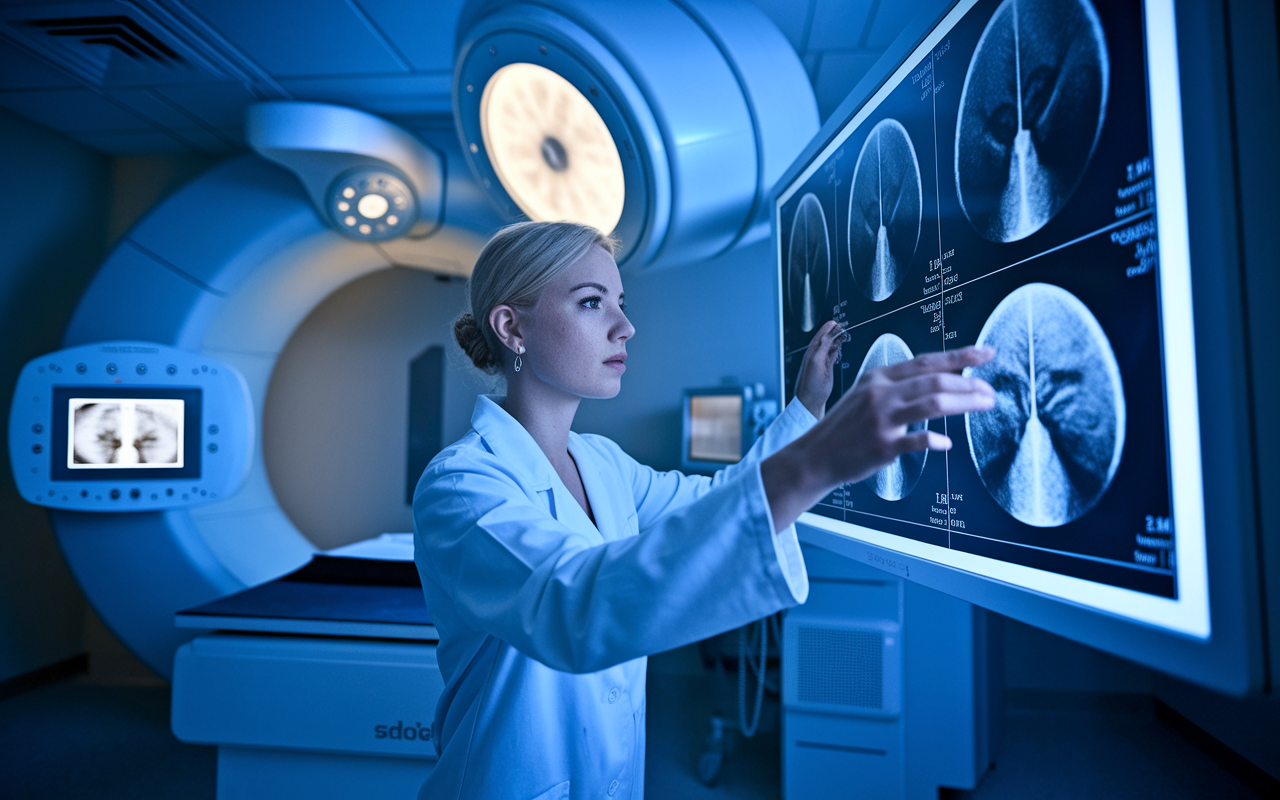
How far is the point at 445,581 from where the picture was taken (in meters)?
0.75

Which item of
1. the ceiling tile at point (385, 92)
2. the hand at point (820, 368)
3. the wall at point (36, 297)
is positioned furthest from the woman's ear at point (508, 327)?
the wall at point (36, 297)

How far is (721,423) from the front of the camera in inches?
89.5

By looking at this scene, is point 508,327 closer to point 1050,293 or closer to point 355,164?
point 1050,293

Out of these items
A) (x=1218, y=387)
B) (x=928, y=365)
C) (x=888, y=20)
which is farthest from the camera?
(x=888, y=20)

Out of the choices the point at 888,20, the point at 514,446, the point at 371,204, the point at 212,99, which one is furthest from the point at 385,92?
the point at 514,446

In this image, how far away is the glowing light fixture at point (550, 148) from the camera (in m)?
1.33

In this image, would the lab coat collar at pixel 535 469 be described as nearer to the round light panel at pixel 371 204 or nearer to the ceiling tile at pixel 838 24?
the round light panel at pixel 371 204

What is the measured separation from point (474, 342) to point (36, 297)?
8.26ft

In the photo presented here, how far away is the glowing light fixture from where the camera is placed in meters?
1.33

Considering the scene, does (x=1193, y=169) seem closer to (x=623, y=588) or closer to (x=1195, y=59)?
(x=1195, y=59)

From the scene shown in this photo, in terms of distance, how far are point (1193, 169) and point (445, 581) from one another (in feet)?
2.64

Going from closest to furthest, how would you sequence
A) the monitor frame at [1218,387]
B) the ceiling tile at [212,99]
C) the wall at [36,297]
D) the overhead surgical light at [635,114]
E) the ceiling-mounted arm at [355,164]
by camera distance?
the monitor frame at [1218,387], the overhead surgical light at [635,114], the ceiling-mounted arm at [355,164], the ceiling tile at [212,99], the wall at [36,297]

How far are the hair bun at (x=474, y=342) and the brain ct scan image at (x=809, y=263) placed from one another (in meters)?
0.63

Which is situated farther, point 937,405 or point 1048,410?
point 1048,410
